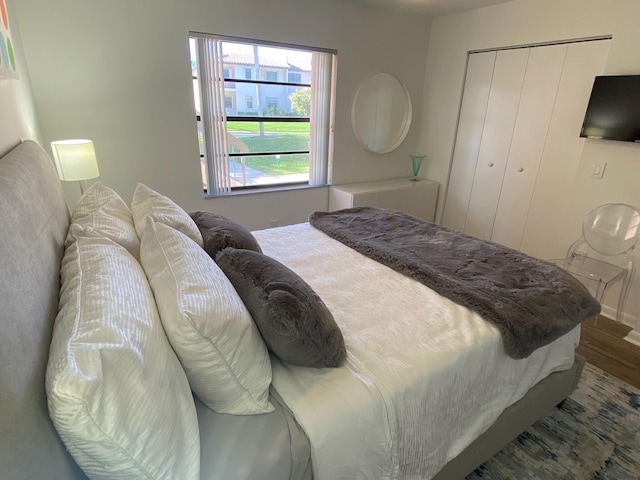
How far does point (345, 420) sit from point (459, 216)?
346 centimetres

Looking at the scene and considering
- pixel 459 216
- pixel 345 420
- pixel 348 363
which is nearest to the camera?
pixel 345 420

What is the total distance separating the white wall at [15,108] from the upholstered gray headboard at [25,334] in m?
0.57

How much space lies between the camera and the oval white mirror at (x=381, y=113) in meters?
3.69

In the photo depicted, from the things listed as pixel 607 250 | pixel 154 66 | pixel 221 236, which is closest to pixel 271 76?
pixel 154 66

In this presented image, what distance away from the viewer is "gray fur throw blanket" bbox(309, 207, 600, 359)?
52.4 inches

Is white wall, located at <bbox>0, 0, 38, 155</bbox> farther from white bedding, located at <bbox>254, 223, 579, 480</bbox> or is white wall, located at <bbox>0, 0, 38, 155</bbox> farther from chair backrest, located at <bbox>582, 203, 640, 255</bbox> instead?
chair backrest, located at <bbox>582, 203, 640, 255</bbox>

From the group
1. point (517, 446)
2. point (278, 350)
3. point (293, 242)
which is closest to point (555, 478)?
point (517, 446)

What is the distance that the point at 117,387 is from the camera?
61cm

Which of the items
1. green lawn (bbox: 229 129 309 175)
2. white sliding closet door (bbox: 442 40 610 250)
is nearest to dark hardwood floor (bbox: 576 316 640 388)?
white sliding closet door (bbox: 442 40 610 250)

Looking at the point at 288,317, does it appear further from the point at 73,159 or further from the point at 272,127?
the point at 272,127

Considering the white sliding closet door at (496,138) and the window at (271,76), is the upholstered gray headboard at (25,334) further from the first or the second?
the white sliding closet door at (496,138)

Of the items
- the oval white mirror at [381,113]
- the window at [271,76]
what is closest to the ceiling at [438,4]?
the oval white mirror at [381,113]

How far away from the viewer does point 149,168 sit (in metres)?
2.84

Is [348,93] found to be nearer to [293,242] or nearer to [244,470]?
[293,242]
